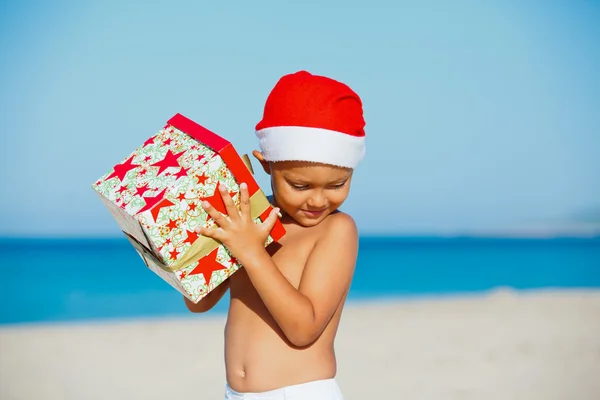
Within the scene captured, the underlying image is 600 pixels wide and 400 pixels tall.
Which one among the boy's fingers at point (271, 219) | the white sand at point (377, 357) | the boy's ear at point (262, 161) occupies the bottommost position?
the white sand at point (377, 357)

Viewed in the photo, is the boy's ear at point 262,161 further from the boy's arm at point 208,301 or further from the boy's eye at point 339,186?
the boy's arm at point 208,301

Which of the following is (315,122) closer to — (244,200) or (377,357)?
(244,200)

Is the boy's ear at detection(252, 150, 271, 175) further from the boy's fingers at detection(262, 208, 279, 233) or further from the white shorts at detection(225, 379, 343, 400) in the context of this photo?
the white shorts at detection(225, 379, 343, 400)

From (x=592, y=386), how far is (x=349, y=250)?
4.83 m

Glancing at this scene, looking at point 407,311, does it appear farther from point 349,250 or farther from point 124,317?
point 349,250

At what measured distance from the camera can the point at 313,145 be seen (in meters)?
2.18

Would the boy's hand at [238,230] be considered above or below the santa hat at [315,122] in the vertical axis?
below

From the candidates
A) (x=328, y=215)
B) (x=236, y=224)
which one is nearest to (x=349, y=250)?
(x=328, y=215)

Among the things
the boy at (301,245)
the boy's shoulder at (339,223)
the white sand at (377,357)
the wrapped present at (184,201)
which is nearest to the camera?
the wrapped present at (184,201)

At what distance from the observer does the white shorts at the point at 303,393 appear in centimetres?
221

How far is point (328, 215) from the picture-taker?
2385mm

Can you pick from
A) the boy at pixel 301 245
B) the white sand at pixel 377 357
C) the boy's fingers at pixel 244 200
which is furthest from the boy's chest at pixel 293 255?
the white sand at pixel 377 357

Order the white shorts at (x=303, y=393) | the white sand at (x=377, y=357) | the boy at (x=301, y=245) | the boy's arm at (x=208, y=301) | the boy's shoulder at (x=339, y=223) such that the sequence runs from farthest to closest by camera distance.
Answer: the white sand at (x=377, y=357) < the boy's arm at (x=208, y=301) < the boy's shoulder at (x=339, y=223) < the white shorts at (x=303, y=393) < the boy at (x=301, y=245)

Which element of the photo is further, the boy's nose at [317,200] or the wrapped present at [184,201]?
the boy's nose at [317,200]
